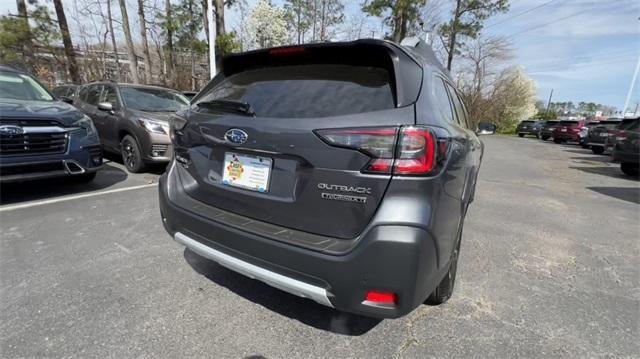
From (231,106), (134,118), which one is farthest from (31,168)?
(231,106)

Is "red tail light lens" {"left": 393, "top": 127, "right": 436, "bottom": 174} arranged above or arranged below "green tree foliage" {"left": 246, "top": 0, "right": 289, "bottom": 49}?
below

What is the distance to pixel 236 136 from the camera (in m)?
1.84

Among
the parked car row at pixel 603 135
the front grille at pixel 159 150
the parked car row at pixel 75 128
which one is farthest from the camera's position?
the parked car row at pixel 603 135

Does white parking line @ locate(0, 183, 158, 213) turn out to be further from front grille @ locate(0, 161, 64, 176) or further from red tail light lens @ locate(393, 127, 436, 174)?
red tail light lens @ locate(393, 127, 436, 174)

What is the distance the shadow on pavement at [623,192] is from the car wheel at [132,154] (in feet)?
28.7

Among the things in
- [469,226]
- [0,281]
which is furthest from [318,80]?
[469,226]

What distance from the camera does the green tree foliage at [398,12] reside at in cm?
1969

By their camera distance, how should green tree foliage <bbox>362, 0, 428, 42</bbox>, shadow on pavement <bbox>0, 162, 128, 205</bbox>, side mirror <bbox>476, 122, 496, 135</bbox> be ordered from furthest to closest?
green tree foliage <bbox>362, 0, 428, 42</bbox> → side mirror <bbox>476, 122, 496, 135</bbox> → shadow on pavement <bbox>0, 162, 128, 205</bbox>

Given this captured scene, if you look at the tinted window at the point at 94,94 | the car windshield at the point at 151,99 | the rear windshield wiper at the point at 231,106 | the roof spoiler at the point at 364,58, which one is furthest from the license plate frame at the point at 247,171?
the tinted window at the point at 94,94

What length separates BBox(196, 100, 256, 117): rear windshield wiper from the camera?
1868 mm

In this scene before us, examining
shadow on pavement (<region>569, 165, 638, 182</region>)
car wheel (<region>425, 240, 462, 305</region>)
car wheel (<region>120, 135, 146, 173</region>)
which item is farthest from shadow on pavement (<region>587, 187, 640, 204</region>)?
car wheel (<region>120, 135, 146, 173</region>)

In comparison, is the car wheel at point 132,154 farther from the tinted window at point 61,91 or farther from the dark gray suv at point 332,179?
the tinted window at point 61,91

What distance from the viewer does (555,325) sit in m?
2.18

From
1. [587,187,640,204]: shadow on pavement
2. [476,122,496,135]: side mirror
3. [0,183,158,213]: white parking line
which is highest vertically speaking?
[476,122,496,135]: side mirror
